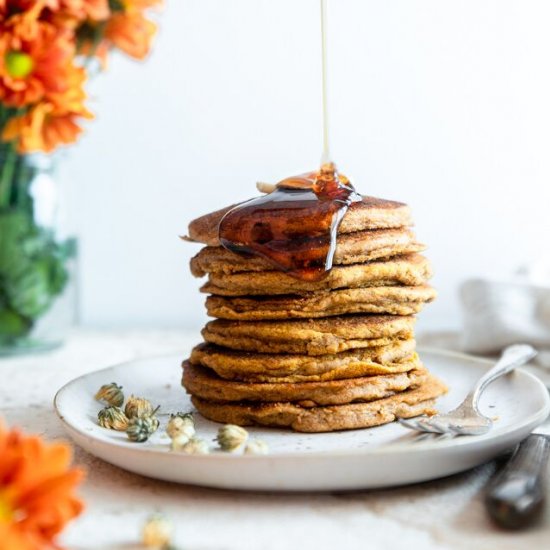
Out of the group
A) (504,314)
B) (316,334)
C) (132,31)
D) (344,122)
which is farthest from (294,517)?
(344,122)

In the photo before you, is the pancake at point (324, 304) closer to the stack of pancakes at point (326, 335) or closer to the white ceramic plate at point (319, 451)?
the stack of pancakes at point (326, 335)

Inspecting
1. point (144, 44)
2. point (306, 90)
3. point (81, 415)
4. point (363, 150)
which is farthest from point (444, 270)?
point (81, 415)

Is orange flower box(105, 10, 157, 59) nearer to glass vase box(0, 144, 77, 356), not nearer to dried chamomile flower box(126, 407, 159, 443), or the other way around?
glass vase box(0, 144, 77, 356)

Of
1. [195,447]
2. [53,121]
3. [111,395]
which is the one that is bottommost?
[111,395]

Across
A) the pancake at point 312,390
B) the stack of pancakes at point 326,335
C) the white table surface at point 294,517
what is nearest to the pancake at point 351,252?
the stack of pancakes at point 326,335

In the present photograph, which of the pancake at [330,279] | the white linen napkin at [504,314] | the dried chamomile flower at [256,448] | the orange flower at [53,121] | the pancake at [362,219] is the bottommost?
the white linen napkin at [504,314]

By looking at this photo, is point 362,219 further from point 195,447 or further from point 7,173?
point 7,173
